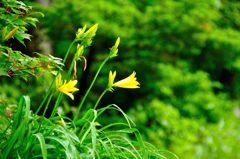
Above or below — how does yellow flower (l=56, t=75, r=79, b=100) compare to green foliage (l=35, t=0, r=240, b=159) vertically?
above

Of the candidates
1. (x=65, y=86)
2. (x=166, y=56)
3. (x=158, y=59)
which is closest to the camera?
(x=65, y=86)

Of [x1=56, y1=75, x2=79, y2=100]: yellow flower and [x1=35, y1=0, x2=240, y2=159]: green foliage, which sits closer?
[x1=56, y1=75, x2=79, y2=100]: yellow flower

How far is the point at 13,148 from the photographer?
2105 millimetres

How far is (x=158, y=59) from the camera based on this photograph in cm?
626

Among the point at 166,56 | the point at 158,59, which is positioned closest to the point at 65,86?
the point at 158,59

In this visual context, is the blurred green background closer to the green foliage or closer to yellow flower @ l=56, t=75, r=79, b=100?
the green foliage

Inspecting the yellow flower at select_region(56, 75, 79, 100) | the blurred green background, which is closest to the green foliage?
the blurred green background

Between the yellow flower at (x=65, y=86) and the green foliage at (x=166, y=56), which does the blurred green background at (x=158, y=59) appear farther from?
the yellow flower at (x=65, y=86)

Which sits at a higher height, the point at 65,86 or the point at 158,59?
the point at 65,86

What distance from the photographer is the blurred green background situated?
5598 mm

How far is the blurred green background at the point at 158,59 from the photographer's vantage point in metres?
5.60

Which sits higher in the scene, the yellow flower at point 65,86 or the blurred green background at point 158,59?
the yellow flower at point 65,86

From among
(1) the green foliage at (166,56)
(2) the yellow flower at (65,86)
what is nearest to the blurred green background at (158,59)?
(1) the green foliage at (166,56)

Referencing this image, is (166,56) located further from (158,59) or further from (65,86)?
(65,86)
